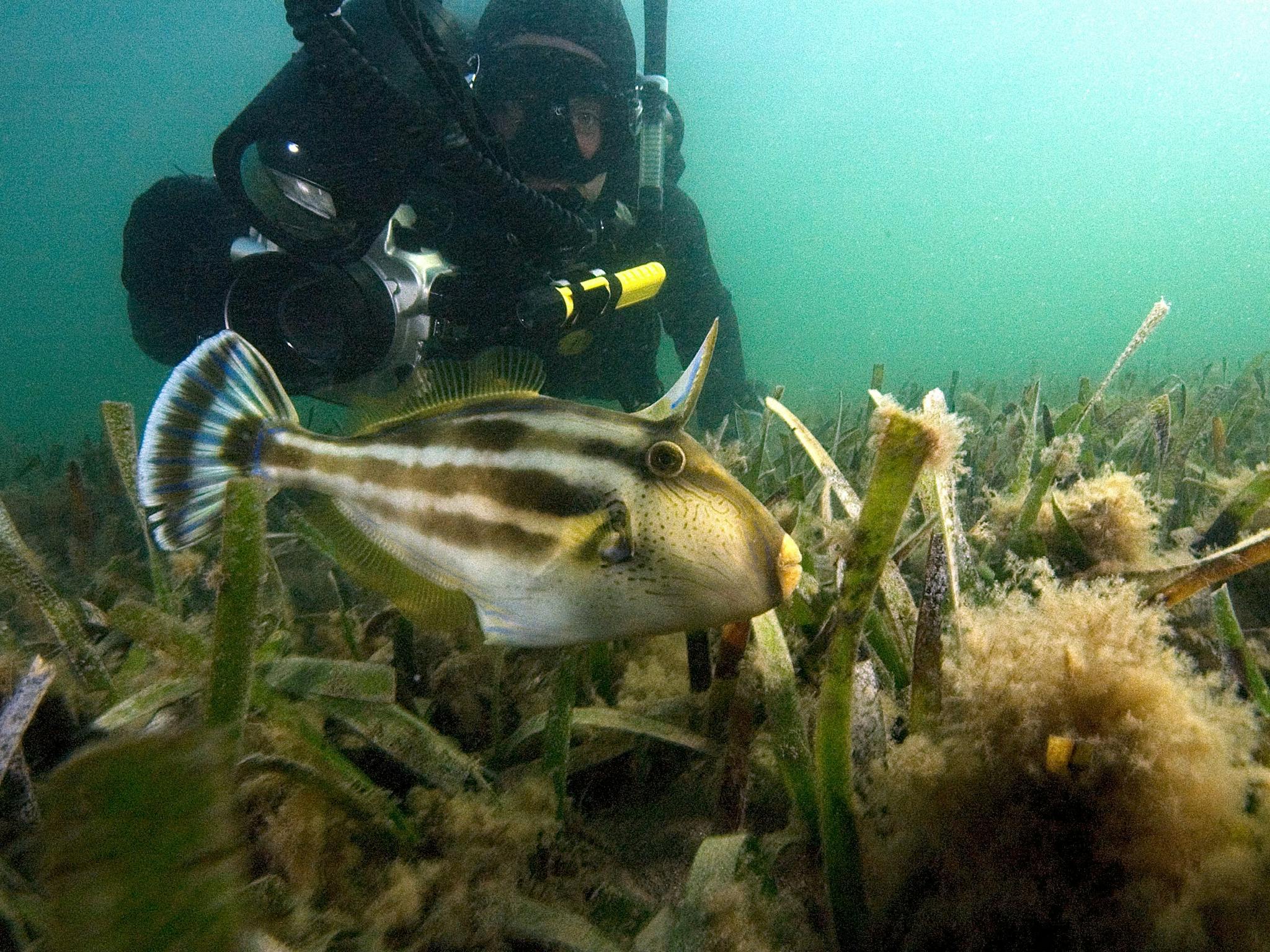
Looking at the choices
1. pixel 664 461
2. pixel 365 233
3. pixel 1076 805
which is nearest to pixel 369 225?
pixel 365 233

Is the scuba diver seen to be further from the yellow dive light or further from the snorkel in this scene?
the snorkel

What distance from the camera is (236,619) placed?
42.4 inches

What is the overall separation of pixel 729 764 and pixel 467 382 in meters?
1.03

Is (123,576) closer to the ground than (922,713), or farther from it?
farther from it

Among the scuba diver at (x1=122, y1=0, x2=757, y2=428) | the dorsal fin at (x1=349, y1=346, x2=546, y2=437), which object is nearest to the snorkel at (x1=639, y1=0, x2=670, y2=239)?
the scuba diver at (x1=122, y1=0, x2=757, y2=428)

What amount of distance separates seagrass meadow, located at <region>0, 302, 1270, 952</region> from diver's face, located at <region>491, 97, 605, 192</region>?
14.4 feet

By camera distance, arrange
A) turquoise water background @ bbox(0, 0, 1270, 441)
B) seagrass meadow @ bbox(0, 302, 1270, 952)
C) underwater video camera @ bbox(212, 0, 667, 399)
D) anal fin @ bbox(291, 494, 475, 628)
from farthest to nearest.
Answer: turquoise water background @ bbox(0, 0, 1270, 441) → underwater video camera @ bbox(212, 0, 667, 399) → anal fin @ bbox(291, 494, 475, 628) → seagrass meadow @ bbox(0, 302, 1270, 952)

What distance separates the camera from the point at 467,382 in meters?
1.48

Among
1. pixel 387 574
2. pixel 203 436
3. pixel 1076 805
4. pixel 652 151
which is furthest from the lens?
pixel 652 151

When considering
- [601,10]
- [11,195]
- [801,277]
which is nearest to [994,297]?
[801,277]

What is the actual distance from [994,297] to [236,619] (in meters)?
114

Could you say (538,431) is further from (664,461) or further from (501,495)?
(664,461)

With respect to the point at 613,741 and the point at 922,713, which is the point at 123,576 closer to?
the point at 613,741

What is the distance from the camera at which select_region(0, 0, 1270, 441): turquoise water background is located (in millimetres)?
65500
